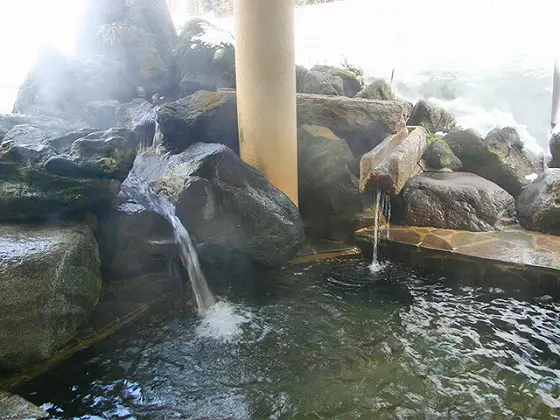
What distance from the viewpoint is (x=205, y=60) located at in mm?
8094

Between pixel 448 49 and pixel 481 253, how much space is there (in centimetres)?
919

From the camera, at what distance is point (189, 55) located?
833 centimetres

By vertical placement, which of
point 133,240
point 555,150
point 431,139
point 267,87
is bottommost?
point 133,240

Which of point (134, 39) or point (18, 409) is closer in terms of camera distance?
point (18, 409)

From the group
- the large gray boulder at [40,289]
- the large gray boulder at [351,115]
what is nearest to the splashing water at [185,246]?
the large gray boulder at [40,289]

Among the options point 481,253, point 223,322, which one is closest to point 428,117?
point 481,253

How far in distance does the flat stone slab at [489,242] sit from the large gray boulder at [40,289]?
338 centimetres

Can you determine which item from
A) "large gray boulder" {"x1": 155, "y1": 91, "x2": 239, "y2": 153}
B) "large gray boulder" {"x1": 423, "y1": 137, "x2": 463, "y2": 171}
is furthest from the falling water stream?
"large gray boulder" {"x1": 155, "y1": 91, "x2": 239, "y2": 153}

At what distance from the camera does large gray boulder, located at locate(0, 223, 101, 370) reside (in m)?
2.99

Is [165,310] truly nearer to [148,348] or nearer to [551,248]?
[148,348]

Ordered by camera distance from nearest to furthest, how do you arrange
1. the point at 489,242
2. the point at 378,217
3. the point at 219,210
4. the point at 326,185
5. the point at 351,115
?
the point at 219,210 → the point at 489,242 → the point at 378,217 → the point at 326,185 → the point at 351,115

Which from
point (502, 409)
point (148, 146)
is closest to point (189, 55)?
point (148, 146)

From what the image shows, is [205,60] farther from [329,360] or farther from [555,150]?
[329,360]

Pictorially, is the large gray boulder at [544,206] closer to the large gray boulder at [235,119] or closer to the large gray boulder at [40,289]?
the large gray boulder at [235,119]
